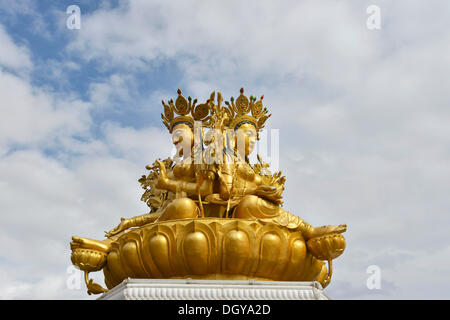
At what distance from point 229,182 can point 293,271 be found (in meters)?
2.21

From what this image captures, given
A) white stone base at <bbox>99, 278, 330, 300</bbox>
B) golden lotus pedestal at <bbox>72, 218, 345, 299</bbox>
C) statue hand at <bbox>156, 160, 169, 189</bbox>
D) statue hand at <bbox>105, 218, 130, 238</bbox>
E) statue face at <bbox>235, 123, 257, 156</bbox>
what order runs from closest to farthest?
white stone base at <bbox>99, 278, 330, 300</bbox>
golden lotus pedestal at <bbox>72, 218, 345, 299</bbox>
statue hand at <bbox>105, 218, 130, 238</bbox>
statue hand at <bbox>156, 160, 169, 189</bbox>
statue face at <bbox>235, 123, 257, 156</bbox>

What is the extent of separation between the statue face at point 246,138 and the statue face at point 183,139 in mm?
1049

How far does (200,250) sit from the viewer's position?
8.87 meters

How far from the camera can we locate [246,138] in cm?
1149

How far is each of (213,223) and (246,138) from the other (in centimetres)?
300

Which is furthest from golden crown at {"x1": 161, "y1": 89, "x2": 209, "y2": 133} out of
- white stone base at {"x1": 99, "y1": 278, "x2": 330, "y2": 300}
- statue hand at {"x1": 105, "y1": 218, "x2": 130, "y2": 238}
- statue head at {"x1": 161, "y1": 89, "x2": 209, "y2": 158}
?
white stone base at {"x1": 99, "y1": 278, "x2": 330, "y2": 300}

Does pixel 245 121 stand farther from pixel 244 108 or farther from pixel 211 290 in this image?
pixel 211 290

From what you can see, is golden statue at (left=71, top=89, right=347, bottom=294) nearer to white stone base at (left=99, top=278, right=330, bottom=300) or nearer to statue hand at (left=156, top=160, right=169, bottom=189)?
statue hand at (left=156, top=160, right=169, bottom=189)

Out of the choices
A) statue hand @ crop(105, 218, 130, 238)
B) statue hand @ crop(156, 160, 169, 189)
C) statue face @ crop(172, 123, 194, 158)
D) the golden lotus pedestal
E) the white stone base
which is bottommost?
the white stone base

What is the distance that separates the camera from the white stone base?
24.2 feet

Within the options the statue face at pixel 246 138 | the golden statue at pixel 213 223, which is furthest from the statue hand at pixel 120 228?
the statue face at pixel 246 138

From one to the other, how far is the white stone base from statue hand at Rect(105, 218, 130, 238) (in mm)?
3092

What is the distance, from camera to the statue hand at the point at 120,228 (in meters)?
10.6

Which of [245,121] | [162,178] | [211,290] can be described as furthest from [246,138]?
[211,290]
